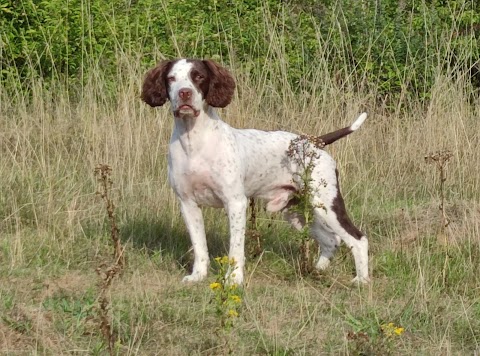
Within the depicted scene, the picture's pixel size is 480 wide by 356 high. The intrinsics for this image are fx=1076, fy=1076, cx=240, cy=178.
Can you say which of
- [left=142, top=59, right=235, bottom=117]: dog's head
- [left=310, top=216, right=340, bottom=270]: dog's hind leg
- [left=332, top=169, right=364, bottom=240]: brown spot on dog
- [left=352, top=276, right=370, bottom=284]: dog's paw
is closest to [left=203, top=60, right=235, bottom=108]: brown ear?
[left=142, top=59, right=235, bottom=117]: dog's head

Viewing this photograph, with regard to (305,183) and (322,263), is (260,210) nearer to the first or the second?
(322,263)

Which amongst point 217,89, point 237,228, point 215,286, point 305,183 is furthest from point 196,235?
→ point 215,286

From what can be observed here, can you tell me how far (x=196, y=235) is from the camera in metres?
5.55

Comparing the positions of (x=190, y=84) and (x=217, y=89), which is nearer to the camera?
(x=190, y=84)

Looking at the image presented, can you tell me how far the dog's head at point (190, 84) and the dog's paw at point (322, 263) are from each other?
101 cm

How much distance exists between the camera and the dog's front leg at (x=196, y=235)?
550cm

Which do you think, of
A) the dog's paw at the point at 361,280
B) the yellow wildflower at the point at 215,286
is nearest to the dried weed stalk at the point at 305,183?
the dog's paw at the point at 361,280

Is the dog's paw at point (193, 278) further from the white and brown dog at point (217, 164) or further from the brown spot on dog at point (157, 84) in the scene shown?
the brown spot on dog at point (157, 84)

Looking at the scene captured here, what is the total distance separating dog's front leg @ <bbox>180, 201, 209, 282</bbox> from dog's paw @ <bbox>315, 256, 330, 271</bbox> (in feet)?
1.96

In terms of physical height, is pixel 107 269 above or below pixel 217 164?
below

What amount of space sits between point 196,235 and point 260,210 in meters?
1.07

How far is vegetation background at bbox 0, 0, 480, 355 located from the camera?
14.8 feet

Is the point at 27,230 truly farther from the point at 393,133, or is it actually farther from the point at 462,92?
the point at 462,92

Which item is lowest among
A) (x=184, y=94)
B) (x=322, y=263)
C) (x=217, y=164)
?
(x=322, y=263)
